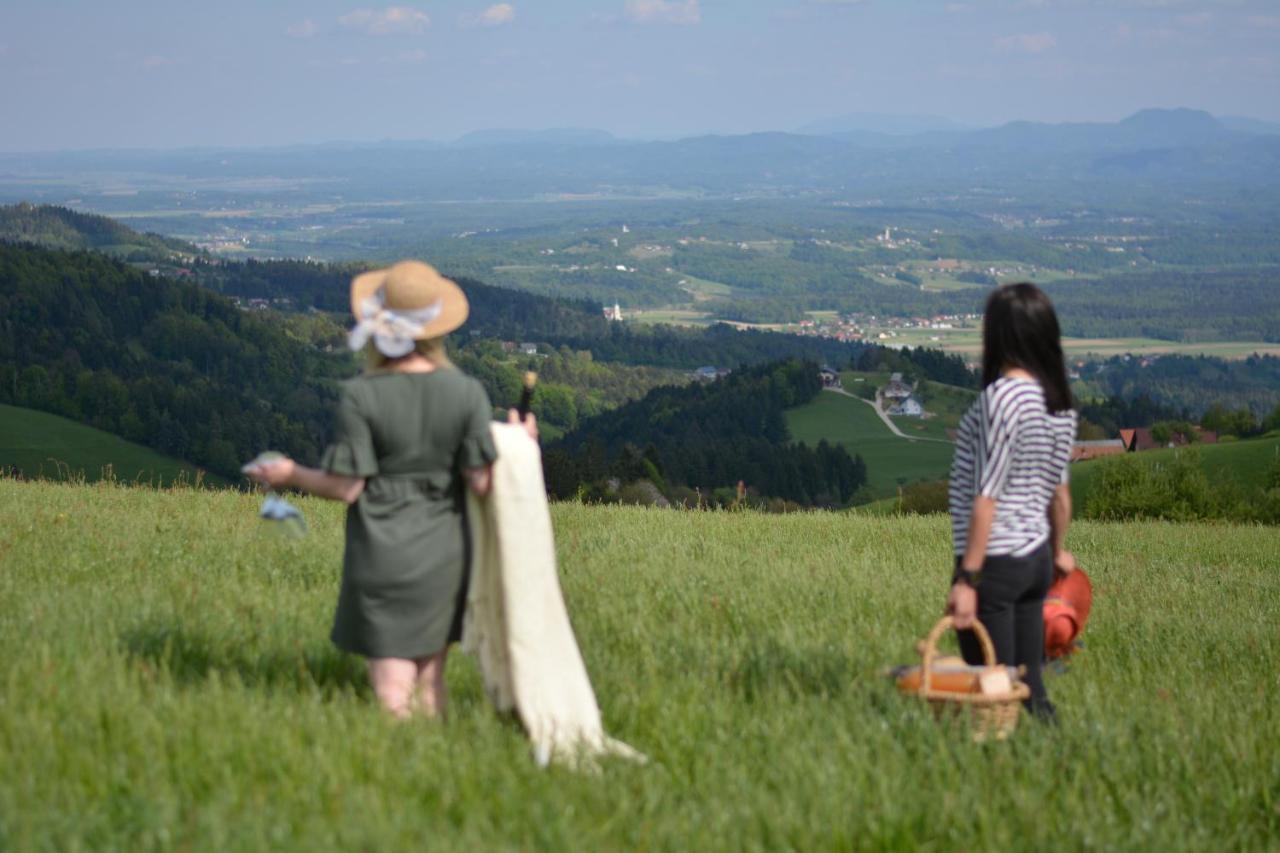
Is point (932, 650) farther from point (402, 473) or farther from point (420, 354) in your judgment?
point (420, 354)

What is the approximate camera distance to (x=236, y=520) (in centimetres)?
1055

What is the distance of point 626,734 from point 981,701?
52.8 inches

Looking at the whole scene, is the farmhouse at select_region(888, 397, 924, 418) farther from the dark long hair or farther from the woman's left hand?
the woman's left hand

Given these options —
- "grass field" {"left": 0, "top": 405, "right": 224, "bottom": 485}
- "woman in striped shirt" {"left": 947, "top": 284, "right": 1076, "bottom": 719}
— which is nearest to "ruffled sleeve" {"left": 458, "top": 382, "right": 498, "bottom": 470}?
"woman in striped shirt" {"left": 947, "top": 284, "right": 1076, "bottom": 719}

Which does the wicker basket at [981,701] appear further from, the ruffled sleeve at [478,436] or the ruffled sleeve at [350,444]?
the ruffled sleeve at [350,444]

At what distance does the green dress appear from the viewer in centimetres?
454

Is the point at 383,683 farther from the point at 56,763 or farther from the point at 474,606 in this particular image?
the point at 56,763

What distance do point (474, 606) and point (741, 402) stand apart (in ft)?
395

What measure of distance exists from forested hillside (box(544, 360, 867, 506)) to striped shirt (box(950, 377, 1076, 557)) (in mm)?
55158

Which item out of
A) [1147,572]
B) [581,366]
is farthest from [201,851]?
[581,366]

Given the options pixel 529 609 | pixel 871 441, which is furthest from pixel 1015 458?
pixel 871 441

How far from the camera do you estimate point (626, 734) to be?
4918 mm

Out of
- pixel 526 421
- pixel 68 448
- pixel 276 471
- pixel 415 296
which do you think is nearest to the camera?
pixel 276 471

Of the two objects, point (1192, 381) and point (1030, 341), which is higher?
point (1030, 341)
